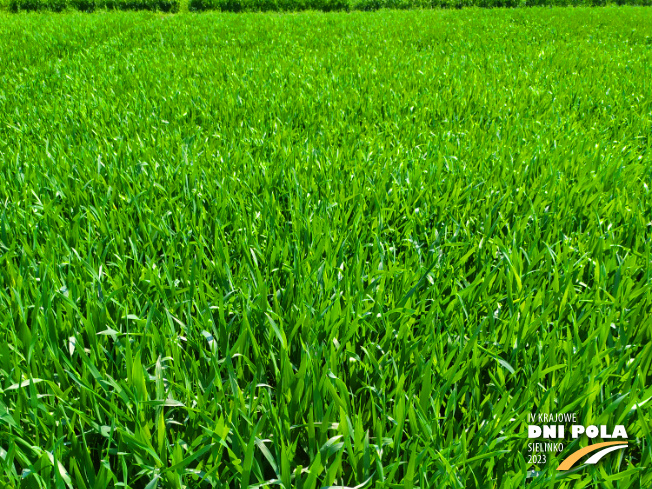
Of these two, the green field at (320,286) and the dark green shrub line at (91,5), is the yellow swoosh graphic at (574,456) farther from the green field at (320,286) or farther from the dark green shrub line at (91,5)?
the dark green shrub line at (91,5)

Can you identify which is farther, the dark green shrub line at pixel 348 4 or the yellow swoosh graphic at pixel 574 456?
the dark green shrub line at pixel 348 4

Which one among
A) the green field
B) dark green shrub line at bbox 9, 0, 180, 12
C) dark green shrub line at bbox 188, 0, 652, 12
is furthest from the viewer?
dark green shrub line at bbox 188, 0, 652, 12

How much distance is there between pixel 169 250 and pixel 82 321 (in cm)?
47

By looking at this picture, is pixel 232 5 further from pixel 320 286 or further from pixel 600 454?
pixel 600 454

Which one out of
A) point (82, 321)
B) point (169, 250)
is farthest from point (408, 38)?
point (82, 321)

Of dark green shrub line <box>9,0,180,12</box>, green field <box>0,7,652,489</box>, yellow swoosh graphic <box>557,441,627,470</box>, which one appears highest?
dark green shrub line <box>9,0,180,12</box>

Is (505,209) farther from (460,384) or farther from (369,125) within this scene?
(369,125)

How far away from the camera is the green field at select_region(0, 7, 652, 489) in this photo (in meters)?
0.99

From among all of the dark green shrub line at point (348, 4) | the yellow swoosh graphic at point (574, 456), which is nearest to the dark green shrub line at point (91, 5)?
the dark green shrub line at point (348, 4)

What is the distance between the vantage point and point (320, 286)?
1426 mm

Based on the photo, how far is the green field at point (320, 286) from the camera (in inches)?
38.9

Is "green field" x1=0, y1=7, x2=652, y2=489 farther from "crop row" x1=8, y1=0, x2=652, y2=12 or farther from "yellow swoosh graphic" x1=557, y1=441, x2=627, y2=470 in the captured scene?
"crop row" x1=8, y1=0, x2=652, y2=12

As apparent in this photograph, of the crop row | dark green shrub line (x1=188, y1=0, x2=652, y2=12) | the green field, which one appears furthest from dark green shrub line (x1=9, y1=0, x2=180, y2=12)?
the green field

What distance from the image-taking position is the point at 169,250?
5.49ft
